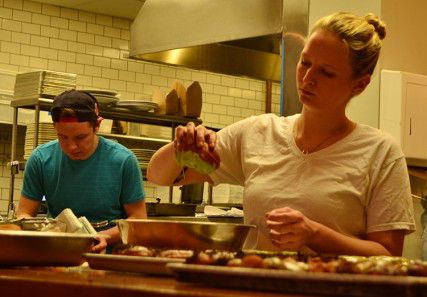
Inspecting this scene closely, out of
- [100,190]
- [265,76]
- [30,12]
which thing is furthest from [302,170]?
[30,12]

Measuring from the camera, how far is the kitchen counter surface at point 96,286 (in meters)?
1.15

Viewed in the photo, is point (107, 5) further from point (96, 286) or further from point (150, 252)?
point (96, 286)

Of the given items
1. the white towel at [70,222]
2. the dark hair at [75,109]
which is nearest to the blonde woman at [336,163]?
the white towel at [70,222]

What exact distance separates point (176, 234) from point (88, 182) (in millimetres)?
2037

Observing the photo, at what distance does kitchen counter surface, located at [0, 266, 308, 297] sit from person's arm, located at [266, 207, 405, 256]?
50 centimetres

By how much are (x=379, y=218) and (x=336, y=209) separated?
0.42 feet

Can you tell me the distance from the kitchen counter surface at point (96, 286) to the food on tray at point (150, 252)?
61mm

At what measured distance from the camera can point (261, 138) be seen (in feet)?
8.00

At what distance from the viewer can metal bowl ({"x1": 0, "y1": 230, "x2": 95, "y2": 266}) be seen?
165 cm

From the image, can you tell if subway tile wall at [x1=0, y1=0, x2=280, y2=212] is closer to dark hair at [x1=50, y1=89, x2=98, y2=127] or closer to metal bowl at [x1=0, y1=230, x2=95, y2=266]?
dark hair at [x1=50, y1=89, x2=98, y2=127]

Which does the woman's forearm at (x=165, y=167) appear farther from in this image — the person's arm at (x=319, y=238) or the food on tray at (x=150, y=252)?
the food on tray at (x=150, y=252)

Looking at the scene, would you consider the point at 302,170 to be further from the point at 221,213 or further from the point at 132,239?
the point at 221,213

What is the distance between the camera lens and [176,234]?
1.72 meters

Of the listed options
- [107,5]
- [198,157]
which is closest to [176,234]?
[198,157]
